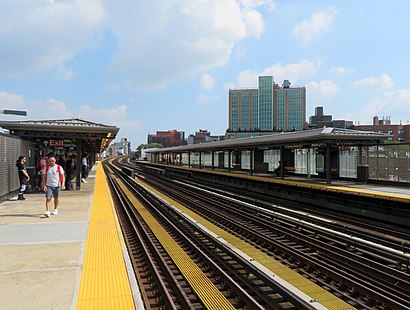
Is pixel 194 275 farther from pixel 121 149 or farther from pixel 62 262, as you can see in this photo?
pixel 121 149

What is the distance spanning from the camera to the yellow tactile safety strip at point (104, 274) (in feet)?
14.4

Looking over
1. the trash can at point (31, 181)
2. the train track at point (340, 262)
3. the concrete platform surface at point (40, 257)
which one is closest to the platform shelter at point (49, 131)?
the trash can at point (31, 181)

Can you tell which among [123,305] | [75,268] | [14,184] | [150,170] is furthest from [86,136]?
[150,170]

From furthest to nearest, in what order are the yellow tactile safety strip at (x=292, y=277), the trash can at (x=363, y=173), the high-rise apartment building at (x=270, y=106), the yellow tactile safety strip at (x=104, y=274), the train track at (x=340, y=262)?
the high-rise apartment building at (x=270, y=106) → the trash can at (x=363, y=173) → the train track at (x=340, y=262) → the yellow tactile safety strip at (x=292, y=277) → the yellow tactile safety strip at (x=104, y=274)

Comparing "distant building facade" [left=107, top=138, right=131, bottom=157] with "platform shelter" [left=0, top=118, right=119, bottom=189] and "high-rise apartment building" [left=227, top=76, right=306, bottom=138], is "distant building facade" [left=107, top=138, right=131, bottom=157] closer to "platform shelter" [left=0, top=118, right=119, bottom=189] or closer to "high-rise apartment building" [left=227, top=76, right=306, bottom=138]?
"high-rise apartment building" [left=227, top=76, right=306, bottom=138]

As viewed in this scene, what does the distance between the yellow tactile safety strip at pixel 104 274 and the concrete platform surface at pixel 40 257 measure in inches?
5.1

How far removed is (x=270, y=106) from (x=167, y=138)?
76592 millimetres


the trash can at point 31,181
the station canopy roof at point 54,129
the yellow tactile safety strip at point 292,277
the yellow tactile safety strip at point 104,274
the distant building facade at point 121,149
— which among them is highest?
the distant building facade at point 121,149

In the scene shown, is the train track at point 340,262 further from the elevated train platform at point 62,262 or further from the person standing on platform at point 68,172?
the person standing on platform at point 68,172

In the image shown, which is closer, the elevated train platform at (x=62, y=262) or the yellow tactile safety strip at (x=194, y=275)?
the elevated train platform at (x=62, y=262)

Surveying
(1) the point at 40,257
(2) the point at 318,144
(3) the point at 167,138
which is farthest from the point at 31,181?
(3) the point at 167,138

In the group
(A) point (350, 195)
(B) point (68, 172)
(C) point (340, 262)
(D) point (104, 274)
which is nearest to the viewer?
(D) point (104, 274)

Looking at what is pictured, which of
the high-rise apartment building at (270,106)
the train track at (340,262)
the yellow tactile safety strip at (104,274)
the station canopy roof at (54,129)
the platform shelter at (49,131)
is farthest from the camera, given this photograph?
the high-rise apartment building at (270,106)

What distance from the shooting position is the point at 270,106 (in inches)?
4865
